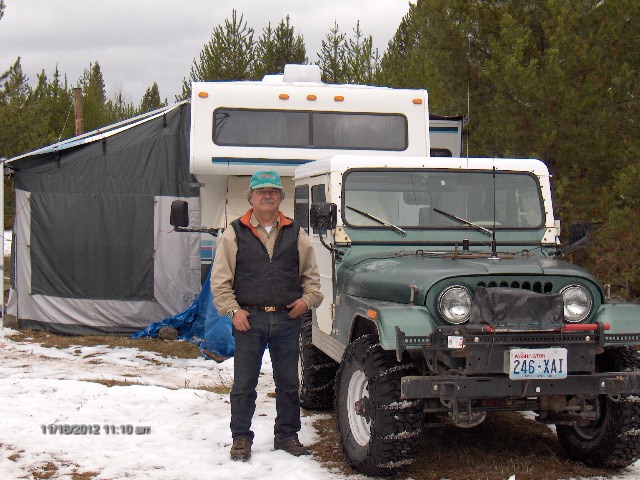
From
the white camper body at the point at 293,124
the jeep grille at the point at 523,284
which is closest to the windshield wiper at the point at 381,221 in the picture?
the jeep grille at the point at 523,284

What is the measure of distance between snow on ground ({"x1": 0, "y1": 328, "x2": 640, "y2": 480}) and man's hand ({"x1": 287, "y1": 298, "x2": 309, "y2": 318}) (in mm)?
962

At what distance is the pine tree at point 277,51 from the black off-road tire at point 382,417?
74.6ft

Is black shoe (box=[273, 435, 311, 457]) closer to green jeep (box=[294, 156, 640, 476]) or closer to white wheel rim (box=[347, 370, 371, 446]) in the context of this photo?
green jeep (box=[294, 156, 640, 476])

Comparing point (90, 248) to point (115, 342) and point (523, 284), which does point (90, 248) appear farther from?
point (523, 284)

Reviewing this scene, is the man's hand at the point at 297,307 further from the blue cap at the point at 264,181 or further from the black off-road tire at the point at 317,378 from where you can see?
the black off-road tire at the point at 317,378

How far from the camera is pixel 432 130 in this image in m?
11.4

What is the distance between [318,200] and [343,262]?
71cm

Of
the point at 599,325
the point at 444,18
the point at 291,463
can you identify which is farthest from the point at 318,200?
the point at 444,18

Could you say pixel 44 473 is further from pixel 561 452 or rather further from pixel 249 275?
pixel 561 452

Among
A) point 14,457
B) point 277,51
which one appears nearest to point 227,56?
point 277,51

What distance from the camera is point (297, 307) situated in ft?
18.0

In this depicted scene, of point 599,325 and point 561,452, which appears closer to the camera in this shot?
point 599,325

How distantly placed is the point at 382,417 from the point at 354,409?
433 millimetres

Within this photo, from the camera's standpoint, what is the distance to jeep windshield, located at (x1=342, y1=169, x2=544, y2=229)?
20.0 ft
